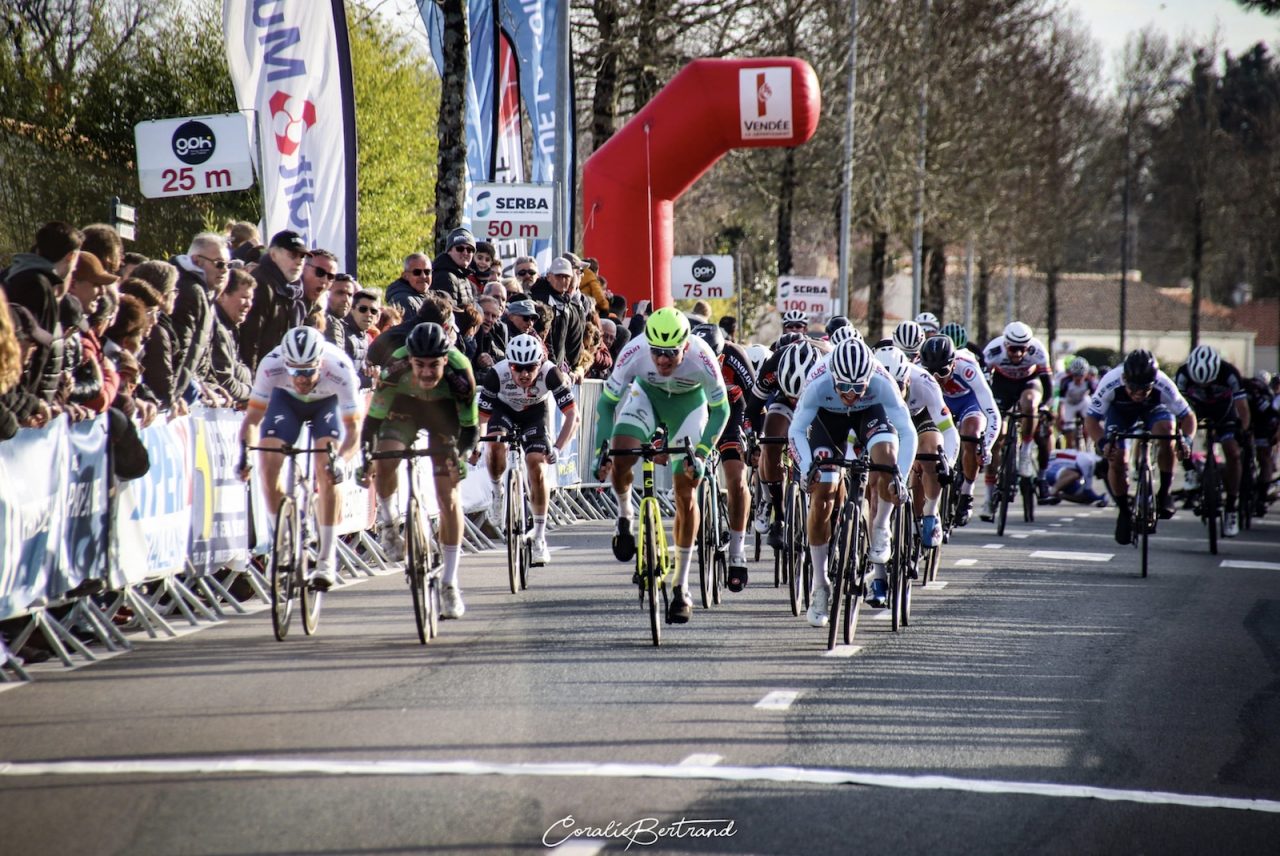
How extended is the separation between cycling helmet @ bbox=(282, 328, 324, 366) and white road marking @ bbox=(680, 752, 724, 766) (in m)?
4.13

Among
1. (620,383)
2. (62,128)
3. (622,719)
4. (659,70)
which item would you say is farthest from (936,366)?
(62,128)

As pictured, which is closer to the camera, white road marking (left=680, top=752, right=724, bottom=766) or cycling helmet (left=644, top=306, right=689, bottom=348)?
white road marking (left=680, top=752, right=724, bottom=766)

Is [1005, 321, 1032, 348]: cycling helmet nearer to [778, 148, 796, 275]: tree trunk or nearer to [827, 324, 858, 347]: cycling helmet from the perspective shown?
[827, 324, 858, 347]: cycling helmet

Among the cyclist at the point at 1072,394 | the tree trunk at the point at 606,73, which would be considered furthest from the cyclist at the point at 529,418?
the cyclist at the point at 1072,394

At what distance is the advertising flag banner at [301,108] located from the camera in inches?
572

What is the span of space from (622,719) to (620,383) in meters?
3.79

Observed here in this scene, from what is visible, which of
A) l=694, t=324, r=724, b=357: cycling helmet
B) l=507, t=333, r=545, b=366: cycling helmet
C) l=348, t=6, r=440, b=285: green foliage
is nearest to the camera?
l=507, t=333, r=545, b=366: cycling helmet

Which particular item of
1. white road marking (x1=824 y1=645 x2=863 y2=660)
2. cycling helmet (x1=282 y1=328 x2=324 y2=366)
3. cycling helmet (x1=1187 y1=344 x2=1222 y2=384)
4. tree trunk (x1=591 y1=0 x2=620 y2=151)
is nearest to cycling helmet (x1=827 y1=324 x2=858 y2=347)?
white road marking (x1=824 y1=645 x2=863 y2=660)

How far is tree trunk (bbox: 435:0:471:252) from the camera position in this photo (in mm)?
19078

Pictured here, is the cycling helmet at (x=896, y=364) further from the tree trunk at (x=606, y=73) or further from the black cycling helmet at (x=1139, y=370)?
the tree trunk at (x=606, y=73)

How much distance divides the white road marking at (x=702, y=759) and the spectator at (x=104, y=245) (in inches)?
191

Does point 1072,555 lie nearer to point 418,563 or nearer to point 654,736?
point 418,563

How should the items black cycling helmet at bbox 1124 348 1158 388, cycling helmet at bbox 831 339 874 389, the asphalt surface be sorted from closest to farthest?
the asphalt surface
cycling helmet at bbox 831 339 874 389
black cycling helmet at bbox 1124 348 1158 388

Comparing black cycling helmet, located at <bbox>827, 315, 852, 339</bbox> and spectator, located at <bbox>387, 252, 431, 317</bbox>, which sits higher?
spectator, located at <bbox>387, 252, 431, 317</bbox>
